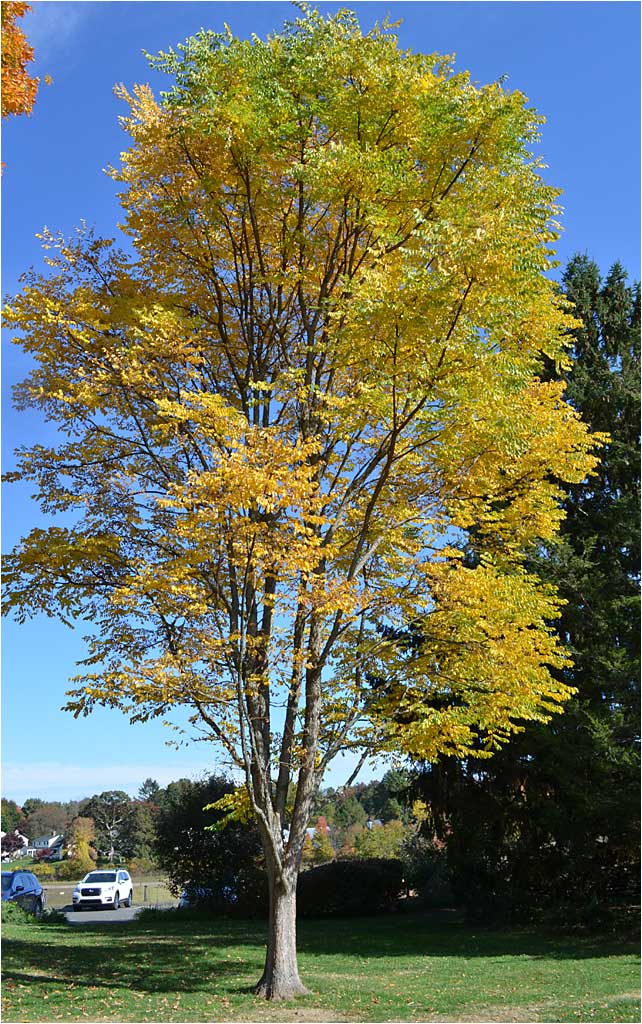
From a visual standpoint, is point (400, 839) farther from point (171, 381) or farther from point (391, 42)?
point (391, 42)

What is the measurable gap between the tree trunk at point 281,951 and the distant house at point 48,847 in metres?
55.4

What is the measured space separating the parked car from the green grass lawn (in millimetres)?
2911

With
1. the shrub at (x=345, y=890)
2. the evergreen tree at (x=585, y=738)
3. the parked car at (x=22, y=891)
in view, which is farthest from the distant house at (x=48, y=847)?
the evergreen tree at (x=585, y=738)

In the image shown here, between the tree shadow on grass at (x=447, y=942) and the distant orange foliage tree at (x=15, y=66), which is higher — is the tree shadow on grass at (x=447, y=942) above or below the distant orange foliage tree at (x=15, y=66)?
below

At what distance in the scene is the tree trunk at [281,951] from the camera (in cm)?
970

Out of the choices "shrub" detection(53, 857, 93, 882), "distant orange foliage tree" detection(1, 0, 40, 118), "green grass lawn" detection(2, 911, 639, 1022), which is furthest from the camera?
"shrub" detection(53, 857, 93, 882)

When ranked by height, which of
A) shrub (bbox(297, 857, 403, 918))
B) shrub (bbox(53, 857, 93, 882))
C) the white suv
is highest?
shrub (bbox(297, 857, 403, 918))

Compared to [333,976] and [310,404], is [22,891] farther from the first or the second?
[310,404]

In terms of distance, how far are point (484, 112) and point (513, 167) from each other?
2.53 ft

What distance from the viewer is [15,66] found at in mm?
7684

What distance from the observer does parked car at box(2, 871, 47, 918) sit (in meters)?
21.1

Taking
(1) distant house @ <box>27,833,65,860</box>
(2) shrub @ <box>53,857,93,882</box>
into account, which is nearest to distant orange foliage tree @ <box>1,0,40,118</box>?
(2) shrub @ <box>53,857,93,882</box>

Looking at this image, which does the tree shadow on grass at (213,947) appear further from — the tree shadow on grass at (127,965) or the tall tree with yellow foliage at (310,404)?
the tall tree with yellow foliage at (310,404)

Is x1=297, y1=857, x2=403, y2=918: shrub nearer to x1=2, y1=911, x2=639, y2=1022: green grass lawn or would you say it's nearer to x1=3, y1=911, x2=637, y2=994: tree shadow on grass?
x1=3, y1=911, x2=637, y2=994: tree shadow on grass
